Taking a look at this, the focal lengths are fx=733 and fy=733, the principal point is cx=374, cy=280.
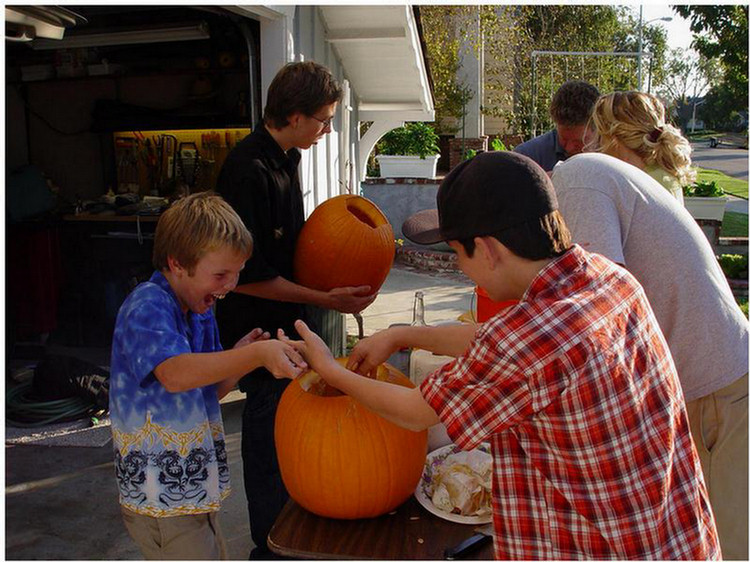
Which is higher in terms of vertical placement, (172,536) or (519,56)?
(519,56)

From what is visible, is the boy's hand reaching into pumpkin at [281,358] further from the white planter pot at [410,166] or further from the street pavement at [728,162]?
the street pavement at [728,162]

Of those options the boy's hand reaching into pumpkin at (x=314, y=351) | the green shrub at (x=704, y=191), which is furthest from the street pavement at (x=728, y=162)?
the boy's hand reaching into pumpkin at (x=314, y=351)

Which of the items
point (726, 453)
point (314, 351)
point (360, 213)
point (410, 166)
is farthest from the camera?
point (410, 166)

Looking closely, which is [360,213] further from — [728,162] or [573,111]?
[728,162]

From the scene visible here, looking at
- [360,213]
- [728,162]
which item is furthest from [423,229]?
[728,162]

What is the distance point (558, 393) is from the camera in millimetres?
1282

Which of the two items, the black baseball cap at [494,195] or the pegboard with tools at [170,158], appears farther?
the pegboard with tools at [170,158]

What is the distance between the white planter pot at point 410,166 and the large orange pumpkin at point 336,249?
9.92 m

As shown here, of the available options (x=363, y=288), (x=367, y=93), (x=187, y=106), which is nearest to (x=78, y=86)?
(x=187, y=106)

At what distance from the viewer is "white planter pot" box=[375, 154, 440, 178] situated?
12.9m

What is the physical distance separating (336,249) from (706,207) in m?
9.59

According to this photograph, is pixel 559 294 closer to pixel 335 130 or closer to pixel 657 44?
pixel 335 130

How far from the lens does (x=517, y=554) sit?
1392 mm

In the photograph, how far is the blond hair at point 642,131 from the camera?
250 cm
